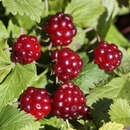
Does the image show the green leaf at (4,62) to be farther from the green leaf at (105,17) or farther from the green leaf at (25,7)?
the green leaf at (105,17)

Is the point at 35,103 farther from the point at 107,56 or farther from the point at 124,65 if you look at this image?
the point at 124,65

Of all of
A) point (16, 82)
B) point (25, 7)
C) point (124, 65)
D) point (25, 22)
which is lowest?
point (124, 65)

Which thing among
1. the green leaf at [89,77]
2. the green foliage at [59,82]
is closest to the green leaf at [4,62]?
the green foliage at [59,82]

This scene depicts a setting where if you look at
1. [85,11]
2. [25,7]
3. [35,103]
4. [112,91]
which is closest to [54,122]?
[35,103]

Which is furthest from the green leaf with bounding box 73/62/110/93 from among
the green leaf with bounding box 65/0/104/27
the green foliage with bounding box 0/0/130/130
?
the green leaf with bounding box 65/0/104/27

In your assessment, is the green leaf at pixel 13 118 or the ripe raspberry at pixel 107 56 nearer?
the green leaf at pixel 13 118

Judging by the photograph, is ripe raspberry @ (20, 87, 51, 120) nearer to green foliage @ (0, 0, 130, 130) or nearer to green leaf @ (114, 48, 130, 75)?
green foliage @ (0, 0, 130, 130)
